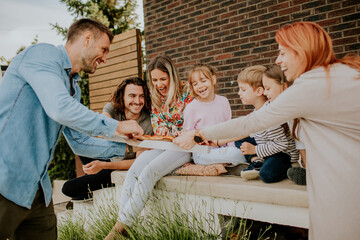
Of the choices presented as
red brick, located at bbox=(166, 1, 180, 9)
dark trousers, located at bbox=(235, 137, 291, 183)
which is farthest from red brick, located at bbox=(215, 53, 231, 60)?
dark trousers, located at bbox=(235, 137, 291, 183)

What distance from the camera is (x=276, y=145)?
217 centimetres

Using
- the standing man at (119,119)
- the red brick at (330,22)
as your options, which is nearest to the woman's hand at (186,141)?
the standing man at (119,119)

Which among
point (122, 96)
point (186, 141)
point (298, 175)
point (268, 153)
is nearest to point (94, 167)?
point (122, 96)

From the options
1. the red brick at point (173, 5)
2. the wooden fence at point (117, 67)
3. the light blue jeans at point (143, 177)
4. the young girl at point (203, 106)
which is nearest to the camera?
the light blue jeans at point (143, 177)

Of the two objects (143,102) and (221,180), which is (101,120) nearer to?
(221,180)

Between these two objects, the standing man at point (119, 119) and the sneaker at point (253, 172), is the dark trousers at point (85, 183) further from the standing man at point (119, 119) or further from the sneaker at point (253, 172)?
the sneaker at point (253, 172)

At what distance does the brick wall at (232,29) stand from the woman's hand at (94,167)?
2204mm

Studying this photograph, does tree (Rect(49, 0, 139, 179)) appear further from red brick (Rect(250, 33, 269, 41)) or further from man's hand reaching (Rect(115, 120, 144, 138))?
man's hand reaching (Rect(115, 120, 144, 138))

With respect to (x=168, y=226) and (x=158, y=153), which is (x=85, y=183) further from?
(x=168, y=226)

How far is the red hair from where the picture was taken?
144 centimetres

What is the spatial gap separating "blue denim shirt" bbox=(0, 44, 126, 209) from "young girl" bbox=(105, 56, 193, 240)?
73 centimetres

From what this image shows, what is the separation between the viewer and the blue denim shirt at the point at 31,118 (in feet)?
5.41

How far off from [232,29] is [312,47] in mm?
3154

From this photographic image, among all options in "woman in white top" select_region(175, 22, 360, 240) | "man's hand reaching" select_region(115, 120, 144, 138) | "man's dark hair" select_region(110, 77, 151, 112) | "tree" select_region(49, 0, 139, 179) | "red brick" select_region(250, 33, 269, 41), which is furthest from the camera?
"tree" select_region(49, 0, 139, 179)
